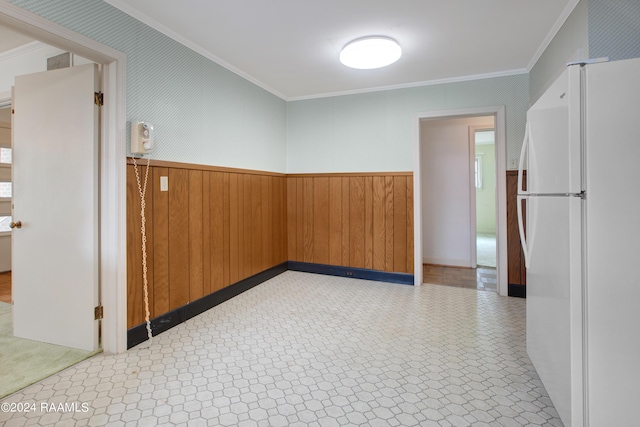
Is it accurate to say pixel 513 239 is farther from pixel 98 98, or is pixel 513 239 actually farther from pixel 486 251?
pixel 98 98

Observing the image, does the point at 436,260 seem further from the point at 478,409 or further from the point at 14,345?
the point at 14,345

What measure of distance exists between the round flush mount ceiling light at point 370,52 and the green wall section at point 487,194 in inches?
272

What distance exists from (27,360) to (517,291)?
4.31m

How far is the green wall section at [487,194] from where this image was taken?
336 inches

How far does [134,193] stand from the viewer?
2.28 meters

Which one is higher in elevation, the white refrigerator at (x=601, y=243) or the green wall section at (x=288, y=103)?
the green wall section at (x=288, y=103)

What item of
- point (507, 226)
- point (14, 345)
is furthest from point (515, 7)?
point (14, 345)

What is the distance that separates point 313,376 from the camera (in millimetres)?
1896

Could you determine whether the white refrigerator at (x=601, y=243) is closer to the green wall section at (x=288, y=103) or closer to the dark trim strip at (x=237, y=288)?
the green wall section at (x=288, y=103)

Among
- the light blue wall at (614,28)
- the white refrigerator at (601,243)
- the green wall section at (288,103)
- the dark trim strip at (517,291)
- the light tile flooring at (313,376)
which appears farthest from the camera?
the dark trim strip at (517,291)

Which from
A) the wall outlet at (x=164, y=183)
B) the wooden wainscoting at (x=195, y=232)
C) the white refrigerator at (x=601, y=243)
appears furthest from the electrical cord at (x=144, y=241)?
the white refrigerator at (x=601, y=243)

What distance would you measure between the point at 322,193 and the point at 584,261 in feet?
10.5

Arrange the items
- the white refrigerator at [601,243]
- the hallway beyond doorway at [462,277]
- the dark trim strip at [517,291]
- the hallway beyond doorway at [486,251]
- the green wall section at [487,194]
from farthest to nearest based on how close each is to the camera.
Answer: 1. the green wall section at [487,194]
2. the hallway beyond doorway at [486,251]
3. the hallway beyond doorway at [462,277]
4. the dark trim strip at [517,291]
5. the white refrigerator at [601,243]

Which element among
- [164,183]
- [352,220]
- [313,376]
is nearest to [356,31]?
[164,183]
